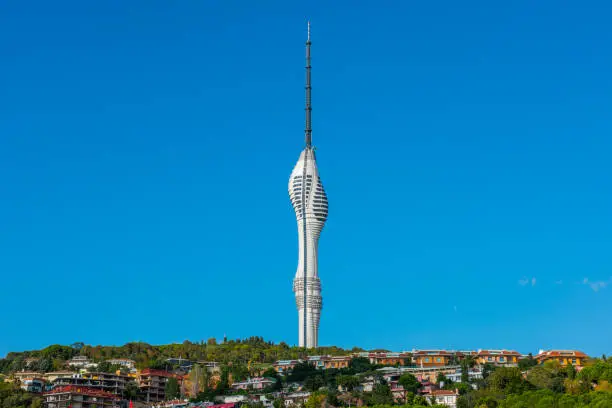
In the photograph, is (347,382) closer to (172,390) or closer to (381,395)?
(381,395)

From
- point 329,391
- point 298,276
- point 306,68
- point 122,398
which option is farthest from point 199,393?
point 306,68

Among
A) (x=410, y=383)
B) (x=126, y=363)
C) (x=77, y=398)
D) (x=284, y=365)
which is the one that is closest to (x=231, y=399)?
(x=77, y=398)

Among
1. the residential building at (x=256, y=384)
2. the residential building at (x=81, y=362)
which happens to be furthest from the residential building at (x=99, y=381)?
the residential building at (x=256, y=384)

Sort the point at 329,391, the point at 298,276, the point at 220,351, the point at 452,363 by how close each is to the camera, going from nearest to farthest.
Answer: the point at 329,391 → the point at 452,363 → the point at 220,351 → the point at 298,276

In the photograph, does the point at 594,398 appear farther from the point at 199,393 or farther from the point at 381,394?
the point at 199,393

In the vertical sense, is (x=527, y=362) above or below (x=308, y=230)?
below

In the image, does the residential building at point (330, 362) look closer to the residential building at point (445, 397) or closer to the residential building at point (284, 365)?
the residential building at point (284, 365)

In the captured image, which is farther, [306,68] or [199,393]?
[306,68]
